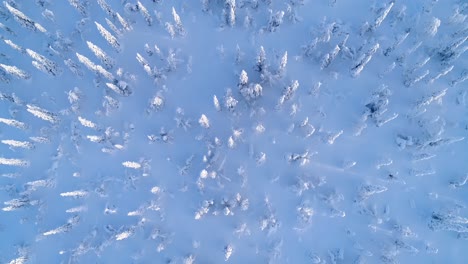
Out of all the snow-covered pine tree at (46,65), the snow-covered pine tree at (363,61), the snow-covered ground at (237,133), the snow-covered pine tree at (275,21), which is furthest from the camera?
the snow-covered pine tree at (275,21)

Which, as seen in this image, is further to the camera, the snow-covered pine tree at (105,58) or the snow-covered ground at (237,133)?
the snow-covered pine tree at (105,58)

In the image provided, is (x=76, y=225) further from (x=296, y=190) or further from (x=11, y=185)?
(x=296, y=190)

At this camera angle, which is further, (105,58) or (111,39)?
(105,58)

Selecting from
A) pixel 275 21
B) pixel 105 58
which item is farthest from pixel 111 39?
→ pixel 275 21

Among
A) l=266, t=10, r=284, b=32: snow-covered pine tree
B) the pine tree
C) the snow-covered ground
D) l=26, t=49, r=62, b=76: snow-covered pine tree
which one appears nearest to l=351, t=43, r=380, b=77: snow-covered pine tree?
the snow-covered ground

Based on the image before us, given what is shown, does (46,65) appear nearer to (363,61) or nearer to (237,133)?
(237,133)

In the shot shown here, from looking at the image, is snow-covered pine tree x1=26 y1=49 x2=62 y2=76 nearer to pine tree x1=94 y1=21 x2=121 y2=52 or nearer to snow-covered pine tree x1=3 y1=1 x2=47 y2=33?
snow-covered pine tree x1=3 y1=1 x2=47 y2=33

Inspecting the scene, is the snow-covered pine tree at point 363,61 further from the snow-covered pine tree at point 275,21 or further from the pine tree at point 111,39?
the pine tree at point 111,39

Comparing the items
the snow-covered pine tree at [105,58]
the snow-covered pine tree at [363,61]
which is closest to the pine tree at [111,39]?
the snow-covered pine tree at [105,58]
